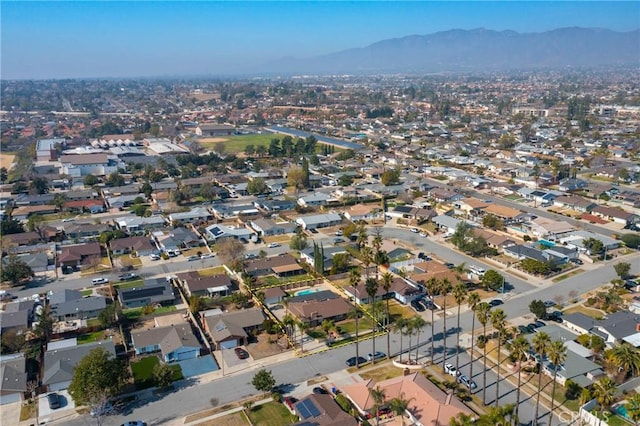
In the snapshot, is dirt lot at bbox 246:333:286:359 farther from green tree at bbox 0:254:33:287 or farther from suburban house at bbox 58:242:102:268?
green tree at bbox 0:254:33:287

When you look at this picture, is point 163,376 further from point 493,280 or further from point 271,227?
point 271,227

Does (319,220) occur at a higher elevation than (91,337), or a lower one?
higher

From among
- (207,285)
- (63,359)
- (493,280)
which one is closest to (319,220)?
(207,285)

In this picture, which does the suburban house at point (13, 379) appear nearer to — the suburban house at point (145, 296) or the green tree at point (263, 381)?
the suburban house at point (145, 296)

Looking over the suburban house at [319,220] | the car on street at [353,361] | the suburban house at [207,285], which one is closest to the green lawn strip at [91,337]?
the suburban house at [207,285]

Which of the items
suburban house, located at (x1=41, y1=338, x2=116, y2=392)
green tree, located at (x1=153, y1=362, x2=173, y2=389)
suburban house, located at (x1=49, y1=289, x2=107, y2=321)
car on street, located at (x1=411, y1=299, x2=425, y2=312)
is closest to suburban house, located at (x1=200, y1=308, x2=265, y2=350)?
green tree, located at (x1=153, y1=362, x2=173, y2=389)

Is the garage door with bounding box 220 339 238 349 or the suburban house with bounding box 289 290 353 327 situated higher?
the suburban house with bounding box 289 290 353 327
